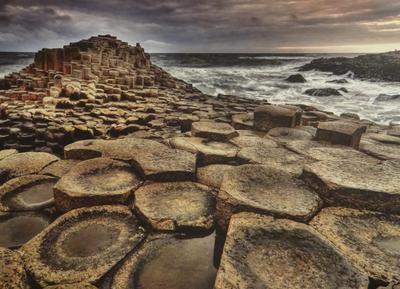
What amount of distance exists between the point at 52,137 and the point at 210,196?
319 cm

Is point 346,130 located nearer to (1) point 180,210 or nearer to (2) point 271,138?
(2) point 271,138

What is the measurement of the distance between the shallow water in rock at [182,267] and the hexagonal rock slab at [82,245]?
0.18 metres

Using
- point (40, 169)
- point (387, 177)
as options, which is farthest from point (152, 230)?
point (387, 177)

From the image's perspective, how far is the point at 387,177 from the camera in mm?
2062

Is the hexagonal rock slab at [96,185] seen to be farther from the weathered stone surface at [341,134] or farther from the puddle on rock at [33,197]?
the weathered stone surface at [341,134]

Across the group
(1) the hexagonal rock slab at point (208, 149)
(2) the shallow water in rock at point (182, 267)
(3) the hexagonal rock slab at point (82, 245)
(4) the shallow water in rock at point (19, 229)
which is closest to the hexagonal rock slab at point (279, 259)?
(2) the shallow water in rock at point (182, 267)

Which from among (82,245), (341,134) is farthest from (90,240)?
(341,134)

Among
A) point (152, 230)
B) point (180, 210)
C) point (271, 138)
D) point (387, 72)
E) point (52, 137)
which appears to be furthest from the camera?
point (387, 72)

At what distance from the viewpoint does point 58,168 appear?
2643 millimetres

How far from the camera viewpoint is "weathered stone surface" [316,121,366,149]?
3203 millimetres

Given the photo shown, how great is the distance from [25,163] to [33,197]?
657 mm

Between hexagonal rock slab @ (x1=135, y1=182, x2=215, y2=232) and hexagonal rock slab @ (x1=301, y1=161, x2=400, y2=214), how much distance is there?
0.82 m

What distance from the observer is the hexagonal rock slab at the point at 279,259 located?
1313 mm

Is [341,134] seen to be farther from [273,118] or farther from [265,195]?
[265,195]
